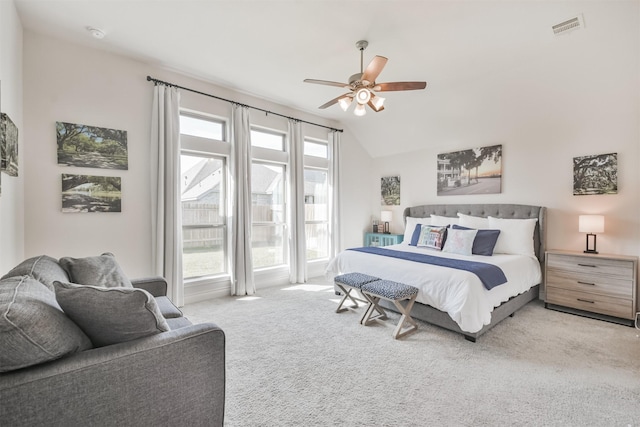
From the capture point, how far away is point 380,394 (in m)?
2.00

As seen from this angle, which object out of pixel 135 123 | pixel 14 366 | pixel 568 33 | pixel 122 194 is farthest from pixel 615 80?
pixel 122 194

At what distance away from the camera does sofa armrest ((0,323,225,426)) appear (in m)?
0.99

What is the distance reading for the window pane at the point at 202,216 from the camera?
13.2 ft

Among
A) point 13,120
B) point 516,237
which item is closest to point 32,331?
point 13,120

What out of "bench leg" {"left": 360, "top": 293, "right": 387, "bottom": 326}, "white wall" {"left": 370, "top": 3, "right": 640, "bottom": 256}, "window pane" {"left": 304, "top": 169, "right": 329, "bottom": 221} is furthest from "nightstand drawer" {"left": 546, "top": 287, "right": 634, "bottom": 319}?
"window pane" {"left": 304, "top": 169, "right": 329, "bottom": 221}

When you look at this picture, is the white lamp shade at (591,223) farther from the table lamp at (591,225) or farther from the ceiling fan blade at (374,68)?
the ceiling fan blade at (374,68)

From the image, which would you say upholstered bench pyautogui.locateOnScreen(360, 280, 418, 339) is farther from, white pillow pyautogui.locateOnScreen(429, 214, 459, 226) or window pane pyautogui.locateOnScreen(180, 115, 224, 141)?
window pane pyautogui.locateOnScreen(180, 115, 224, 141)

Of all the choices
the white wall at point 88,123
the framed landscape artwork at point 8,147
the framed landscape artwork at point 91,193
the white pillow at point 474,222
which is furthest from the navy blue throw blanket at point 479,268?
the framed landscape artwork at point 8,147

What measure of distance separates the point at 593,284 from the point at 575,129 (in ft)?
6.54

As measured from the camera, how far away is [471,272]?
2.81 m

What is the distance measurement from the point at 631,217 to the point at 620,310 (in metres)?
1.12

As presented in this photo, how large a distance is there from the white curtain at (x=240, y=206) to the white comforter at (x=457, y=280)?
1450 mm

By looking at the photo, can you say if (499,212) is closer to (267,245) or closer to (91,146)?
(267,245)

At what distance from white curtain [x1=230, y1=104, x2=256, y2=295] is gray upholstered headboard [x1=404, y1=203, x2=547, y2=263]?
10.2 feet
